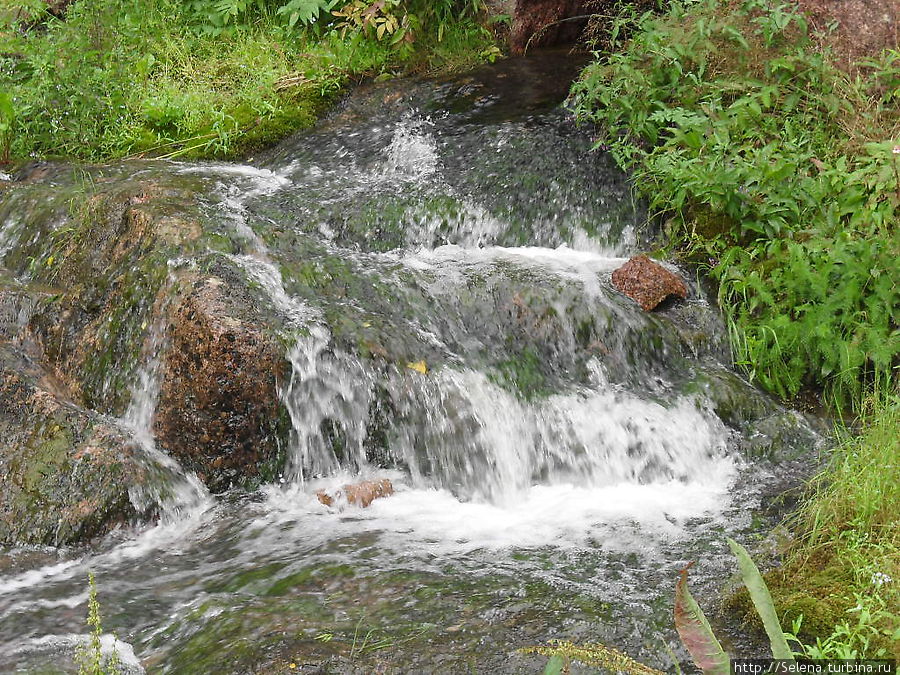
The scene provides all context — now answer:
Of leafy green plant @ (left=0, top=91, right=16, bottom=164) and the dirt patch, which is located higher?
leafy green plant @ (left=0, top=91, right=16, bottom=164)

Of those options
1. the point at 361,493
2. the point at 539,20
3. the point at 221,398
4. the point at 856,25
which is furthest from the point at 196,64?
the point at 856,25

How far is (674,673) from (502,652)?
0.56 meters

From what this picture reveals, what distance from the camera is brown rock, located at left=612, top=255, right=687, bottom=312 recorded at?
5.37m

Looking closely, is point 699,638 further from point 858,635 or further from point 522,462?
point 522,462

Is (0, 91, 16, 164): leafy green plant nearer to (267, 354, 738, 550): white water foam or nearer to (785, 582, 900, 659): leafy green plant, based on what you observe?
(267, 354, 738, 550): white water foam

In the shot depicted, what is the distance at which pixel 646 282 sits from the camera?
539 cm

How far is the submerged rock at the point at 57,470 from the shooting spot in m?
4.05

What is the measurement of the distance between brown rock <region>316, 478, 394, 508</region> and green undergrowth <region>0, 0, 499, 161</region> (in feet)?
13.3

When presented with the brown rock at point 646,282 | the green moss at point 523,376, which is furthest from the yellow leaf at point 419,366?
the brown rock at point 646,282

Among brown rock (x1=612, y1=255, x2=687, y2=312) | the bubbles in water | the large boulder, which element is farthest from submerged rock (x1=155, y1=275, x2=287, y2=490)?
the bubbles in water

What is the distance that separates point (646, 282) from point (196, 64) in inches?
207

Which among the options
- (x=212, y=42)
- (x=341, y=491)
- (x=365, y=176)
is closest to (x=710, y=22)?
(x=365, y=176)

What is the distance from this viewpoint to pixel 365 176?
6863mm

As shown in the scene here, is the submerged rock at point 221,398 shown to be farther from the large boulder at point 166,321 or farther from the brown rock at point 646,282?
the brown rock at point 646,282
